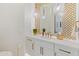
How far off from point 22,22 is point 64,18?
911 millimetres

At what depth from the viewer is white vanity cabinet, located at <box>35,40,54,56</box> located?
2.28m

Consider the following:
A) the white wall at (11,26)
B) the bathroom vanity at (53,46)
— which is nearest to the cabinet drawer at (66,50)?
the bathroom vanity at (53,46)

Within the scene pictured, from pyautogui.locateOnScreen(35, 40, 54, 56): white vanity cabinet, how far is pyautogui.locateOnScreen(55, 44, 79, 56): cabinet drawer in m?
0.17

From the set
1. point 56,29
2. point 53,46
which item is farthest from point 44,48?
point 56,29

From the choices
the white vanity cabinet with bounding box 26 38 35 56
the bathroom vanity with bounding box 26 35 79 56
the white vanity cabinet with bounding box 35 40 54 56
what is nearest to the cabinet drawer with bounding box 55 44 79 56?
the bathroom vanity with bounding box 26 35 79 56

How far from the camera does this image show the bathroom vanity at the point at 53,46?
1.78 m

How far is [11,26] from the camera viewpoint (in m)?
1.86

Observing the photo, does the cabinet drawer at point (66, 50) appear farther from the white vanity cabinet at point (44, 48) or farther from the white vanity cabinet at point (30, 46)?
the white vanity cabinet at point (30, 46)

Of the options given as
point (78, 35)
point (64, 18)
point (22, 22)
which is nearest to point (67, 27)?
point (64, 18)

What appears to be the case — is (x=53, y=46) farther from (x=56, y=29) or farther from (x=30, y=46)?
(x=30, y=46)

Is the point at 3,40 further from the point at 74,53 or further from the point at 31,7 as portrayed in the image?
the point at 31,7

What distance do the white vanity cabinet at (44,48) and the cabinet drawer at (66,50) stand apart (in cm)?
17

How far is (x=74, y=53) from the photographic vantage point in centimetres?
172

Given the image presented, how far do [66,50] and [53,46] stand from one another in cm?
34
